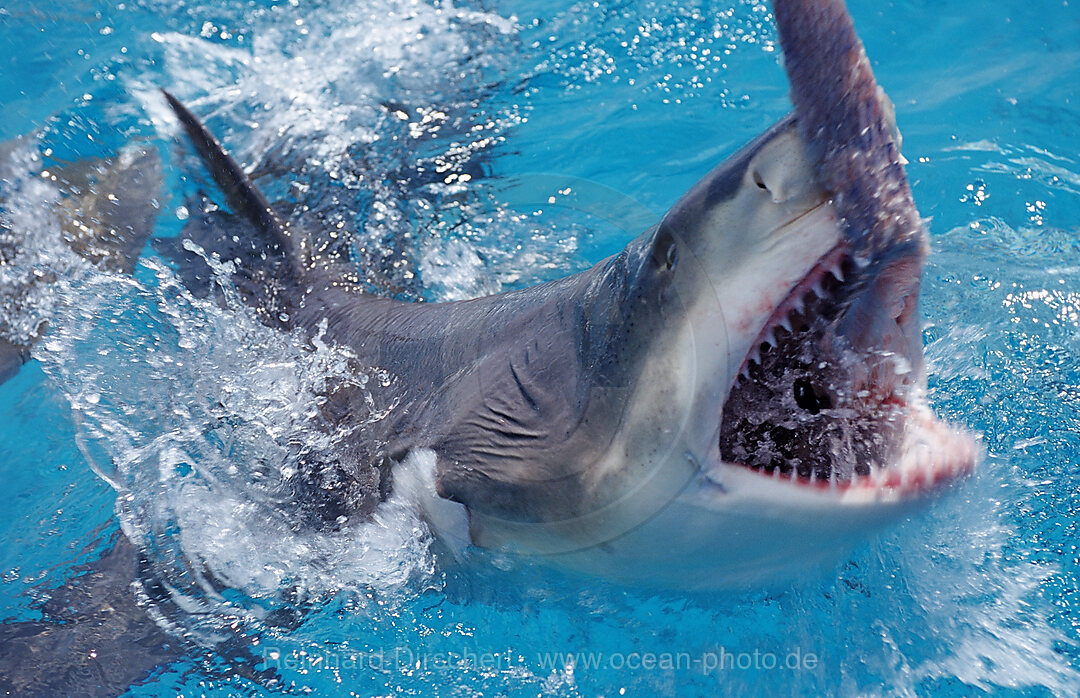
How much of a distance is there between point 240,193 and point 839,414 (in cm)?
202

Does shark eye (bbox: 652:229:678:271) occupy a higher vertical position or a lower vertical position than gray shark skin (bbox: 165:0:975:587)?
higher

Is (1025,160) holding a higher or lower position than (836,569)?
higher

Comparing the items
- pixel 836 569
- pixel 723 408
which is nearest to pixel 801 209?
pixel 723 408

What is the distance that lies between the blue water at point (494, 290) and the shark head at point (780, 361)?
1.24ft

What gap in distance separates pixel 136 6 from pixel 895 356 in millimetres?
5433

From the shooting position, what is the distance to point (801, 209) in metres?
1.11

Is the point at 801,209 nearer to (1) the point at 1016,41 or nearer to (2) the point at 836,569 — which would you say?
(2) the point at 836,569

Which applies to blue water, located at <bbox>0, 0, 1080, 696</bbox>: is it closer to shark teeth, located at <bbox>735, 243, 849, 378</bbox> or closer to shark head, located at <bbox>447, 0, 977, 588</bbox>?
shark head, located at <bbox>447, 0, 977, 588</bbox>

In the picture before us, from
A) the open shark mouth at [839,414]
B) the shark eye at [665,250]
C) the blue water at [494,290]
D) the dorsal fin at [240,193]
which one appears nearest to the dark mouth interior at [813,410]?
the open shark mouth at [839,414]

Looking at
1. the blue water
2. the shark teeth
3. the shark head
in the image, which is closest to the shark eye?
the shark head

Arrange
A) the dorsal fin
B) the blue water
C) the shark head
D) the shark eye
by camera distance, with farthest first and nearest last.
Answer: the dorsal fin
the blue water
the shark eye
the shark head

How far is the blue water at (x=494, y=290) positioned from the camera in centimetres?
187

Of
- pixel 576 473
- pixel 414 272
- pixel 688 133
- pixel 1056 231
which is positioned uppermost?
pixel 688 133

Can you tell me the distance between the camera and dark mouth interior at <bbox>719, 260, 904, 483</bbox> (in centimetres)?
132
